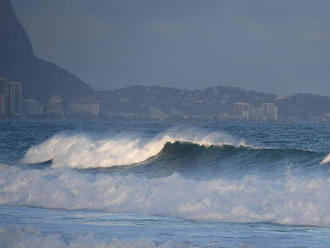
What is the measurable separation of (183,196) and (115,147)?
1510 cm

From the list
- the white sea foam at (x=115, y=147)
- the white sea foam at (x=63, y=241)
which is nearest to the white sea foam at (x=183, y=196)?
the white sea foam at (x=63, y=241)

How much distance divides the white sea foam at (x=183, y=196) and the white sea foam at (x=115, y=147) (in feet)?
32.0

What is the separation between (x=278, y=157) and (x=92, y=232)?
47.8ft

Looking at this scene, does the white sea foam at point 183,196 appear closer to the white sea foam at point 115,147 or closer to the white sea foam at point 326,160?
the white sea foam at point 326,160

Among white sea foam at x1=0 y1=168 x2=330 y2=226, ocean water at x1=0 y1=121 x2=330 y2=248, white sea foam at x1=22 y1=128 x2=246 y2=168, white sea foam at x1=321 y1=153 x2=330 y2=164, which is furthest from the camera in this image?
white sea foam at x1=22 y1=128 x2=246 y2=168

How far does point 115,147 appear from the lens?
1225 inches

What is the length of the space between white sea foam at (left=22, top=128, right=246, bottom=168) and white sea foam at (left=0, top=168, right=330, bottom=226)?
9.75 metres

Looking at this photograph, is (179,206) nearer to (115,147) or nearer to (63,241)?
(63,241)

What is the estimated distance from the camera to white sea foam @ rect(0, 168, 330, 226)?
557 inches

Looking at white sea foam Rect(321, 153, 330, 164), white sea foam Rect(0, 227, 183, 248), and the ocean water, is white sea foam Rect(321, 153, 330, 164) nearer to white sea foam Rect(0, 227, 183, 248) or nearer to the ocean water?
the ocean water

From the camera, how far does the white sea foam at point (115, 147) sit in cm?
2984

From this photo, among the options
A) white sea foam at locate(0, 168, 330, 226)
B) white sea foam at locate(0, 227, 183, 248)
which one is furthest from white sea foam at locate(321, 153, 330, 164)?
white sea foam at locate(0, 227, 183, 248)

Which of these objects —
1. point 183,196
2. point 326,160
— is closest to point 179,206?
point 183,196

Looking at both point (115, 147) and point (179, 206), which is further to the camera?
point (115, 147)
